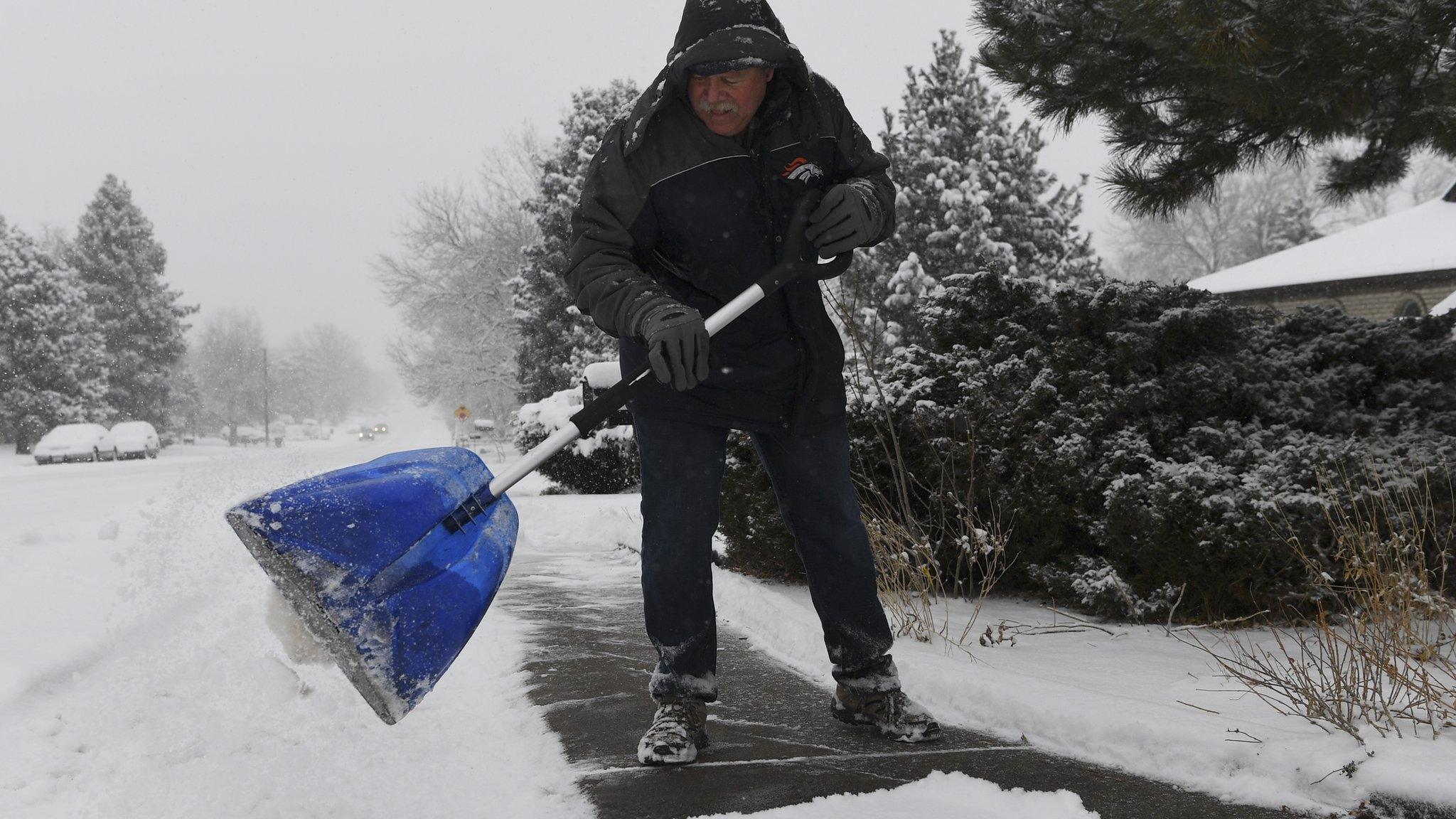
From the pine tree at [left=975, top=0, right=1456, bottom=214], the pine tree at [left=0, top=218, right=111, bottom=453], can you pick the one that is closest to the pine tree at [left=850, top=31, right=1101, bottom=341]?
the pine tree at [left=975, top=0, right=1456, bottom=214]

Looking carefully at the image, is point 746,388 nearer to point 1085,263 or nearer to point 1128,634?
point 1128,634

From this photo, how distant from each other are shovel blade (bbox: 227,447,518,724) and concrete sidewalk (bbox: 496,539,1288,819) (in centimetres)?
46

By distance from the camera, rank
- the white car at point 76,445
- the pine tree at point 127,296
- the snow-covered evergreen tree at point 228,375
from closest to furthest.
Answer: the white car at point 76,445 → the pine tree at point 127,296 → the snow-covered evergreen tree at point 228,375

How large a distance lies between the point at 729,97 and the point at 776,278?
0.46 m

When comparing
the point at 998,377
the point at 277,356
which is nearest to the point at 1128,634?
the point at 998,377

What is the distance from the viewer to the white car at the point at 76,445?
28109 mm

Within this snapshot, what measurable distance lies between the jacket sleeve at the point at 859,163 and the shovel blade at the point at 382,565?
126cm

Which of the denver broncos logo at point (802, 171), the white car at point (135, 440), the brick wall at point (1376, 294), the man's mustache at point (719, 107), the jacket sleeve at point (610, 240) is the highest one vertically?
the brick wall at point (1376, 294)

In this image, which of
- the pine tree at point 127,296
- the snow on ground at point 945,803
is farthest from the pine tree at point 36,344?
the snow on ground at point 945,803

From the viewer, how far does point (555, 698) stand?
9.83ft

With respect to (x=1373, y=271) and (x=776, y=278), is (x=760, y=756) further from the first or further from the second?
(x=1373, y=271)

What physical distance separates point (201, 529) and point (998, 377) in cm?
574

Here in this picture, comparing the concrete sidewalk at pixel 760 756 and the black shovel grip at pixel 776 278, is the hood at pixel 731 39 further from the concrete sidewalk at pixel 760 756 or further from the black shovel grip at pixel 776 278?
the concrete sidewalk at pixel 760 756

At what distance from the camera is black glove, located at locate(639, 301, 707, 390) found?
7.43 feet
